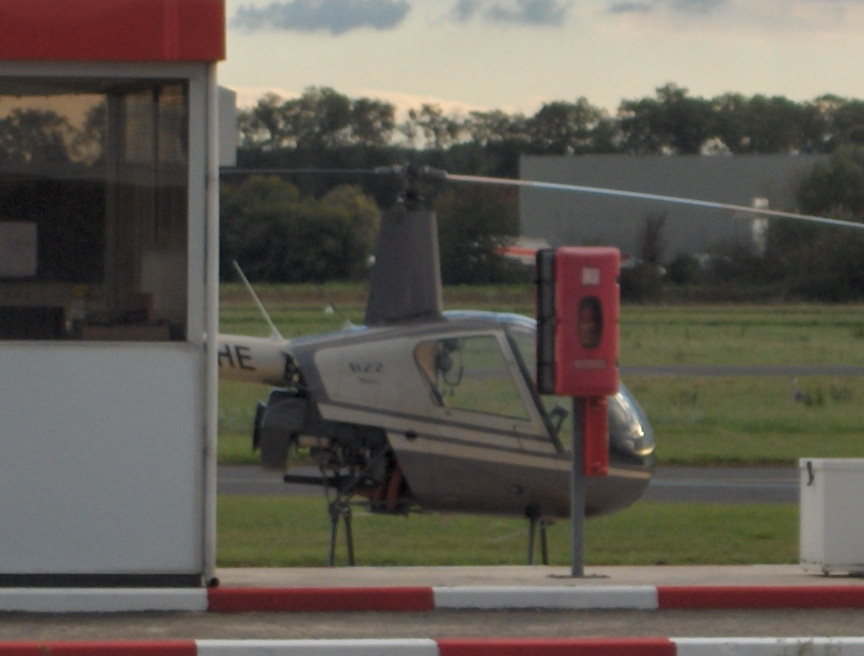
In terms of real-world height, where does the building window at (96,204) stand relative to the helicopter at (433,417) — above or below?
above

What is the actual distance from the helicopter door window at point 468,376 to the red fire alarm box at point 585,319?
2518 mm

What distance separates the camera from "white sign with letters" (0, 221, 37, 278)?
756 centimetres

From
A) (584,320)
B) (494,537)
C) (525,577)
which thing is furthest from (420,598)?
(494,537)

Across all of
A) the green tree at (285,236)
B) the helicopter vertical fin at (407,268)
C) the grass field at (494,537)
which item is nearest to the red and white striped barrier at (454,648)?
the grass field at (494,537)

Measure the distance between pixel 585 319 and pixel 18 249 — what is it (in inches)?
123

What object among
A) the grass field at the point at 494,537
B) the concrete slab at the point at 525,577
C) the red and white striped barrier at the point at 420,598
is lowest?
the grass field at the point at 494,537

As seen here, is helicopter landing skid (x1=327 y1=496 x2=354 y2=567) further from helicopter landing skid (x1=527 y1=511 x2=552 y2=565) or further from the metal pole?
the metal pole

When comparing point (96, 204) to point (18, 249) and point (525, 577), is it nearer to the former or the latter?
point (18, 249)

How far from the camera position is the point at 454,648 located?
6.00 m

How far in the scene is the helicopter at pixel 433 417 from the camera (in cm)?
1052

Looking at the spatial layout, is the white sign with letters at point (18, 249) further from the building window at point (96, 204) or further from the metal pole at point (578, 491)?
the metal pole at point (578, 491)

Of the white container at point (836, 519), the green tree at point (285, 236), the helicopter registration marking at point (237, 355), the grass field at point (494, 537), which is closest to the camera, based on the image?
the white container at point (836, 519)

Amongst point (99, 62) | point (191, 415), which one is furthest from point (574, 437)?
point (99, 62)

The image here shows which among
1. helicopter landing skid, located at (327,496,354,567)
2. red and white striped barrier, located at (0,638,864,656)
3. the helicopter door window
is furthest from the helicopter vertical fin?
red and white striped barrier, located at (0,638,864,656)
